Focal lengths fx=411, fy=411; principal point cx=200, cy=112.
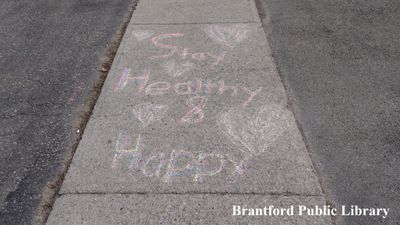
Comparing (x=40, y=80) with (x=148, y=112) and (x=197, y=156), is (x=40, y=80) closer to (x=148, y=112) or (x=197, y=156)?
(x=148, y=112)

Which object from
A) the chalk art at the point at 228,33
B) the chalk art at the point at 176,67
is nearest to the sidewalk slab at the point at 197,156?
the chalk art at the point at 176,67

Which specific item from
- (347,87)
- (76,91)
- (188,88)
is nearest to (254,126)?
(188,88)

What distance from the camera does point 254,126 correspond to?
3.77 metres

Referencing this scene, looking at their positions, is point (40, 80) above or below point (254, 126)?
below

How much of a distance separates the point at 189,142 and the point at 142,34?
7.76 ft

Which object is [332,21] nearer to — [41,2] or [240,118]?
[240,118]

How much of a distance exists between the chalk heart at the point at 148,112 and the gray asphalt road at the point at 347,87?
1.32 m

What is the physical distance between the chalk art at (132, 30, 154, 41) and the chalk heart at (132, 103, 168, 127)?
1.58m

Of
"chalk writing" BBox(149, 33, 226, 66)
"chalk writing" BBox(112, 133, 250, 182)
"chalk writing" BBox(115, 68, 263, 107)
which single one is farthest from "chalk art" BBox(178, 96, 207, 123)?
"chalk writing" BBox(149, 33, 226, 66)

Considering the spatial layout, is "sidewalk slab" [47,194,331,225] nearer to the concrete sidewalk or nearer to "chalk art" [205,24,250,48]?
the concrete sidewalk

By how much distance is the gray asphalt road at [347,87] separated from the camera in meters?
3.29

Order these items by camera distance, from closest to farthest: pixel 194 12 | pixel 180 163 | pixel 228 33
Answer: pixel 180 163
pixel 228 33
pixel 194 12

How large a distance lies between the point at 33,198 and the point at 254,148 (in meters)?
1.84

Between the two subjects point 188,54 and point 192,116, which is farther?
point 188,54
